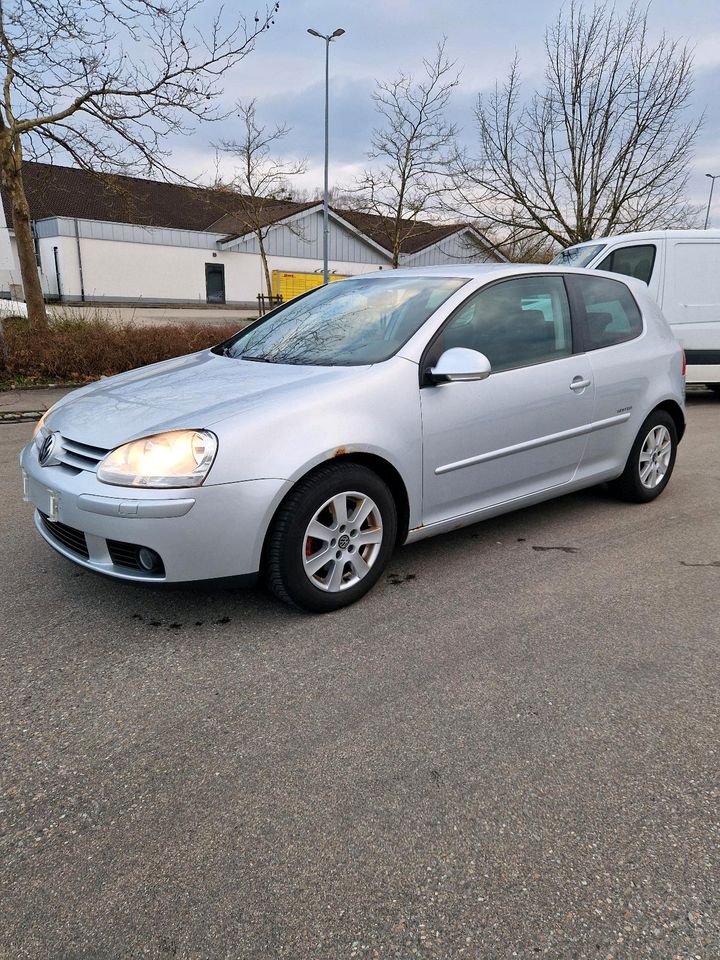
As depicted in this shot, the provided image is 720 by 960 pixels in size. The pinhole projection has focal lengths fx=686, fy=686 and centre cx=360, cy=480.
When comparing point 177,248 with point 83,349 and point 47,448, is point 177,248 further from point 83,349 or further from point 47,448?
point 47,448

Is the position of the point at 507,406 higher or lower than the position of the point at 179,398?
lower

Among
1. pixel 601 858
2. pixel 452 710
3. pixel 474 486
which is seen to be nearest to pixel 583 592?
pixel 474 486

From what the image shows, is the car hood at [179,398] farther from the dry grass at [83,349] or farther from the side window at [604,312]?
the dry grass at [83,349]

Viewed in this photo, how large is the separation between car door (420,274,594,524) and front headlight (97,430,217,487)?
1086mm

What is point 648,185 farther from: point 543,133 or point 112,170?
point 112,170

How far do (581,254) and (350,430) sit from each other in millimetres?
7354

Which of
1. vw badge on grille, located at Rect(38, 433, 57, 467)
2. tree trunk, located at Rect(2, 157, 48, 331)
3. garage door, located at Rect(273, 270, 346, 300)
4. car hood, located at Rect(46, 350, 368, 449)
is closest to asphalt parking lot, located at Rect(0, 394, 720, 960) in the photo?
vw badge on grille, located at Rect(38, 433, 57, 467)

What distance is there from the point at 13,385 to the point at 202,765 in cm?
873

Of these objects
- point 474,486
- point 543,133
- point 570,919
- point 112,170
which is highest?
point 543,133

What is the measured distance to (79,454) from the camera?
2.94m

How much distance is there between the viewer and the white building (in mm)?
35625

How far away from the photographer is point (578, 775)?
6.87ft

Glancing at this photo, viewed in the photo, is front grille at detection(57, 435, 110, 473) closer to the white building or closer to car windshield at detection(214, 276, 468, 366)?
car windshield at detection(214, 276, 468, 366)

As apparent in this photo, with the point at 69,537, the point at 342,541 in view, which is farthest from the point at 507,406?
the point at 69,537
